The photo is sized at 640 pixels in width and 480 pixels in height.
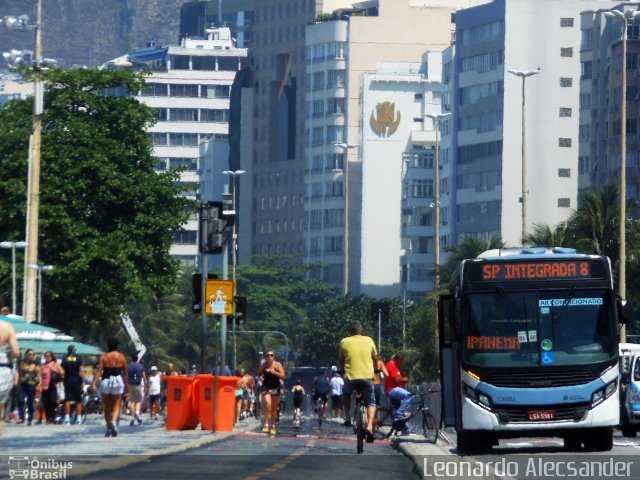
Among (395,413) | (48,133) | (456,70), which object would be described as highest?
(456,70)

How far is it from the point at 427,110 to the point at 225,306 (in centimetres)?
15450

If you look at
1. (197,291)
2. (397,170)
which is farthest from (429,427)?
(397,170)

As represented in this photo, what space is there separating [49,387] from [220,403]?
976cm

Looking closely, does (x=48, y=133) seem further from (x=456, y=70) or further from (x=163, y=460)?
(x=456, y=70)

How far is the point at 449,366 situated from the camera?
105ft

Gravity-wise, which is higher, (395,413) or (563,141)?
(563,141)

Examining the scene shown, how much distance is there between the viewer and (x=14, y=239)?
73750mm

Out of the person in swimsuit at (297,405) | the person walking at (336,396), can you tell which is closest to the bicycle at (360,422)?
the person in swimsuit at (297,405)

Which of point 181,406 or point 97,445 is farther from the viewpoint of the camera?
point 181,406

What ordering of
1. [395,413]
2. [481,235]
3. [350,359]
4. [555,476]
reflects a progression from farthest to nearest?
[481,235] → [395,413] → [350,359] → [555,476]

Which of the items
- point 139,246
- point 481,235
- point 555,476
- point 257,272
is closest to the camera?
point 555,476

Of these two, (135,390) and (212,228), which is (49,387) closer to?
(135,390)

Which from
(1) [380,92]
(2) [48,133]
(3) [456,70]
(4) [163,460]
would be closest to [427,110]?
(1) [380,92]

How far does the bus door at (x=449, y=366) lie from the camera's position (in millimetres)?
29781
